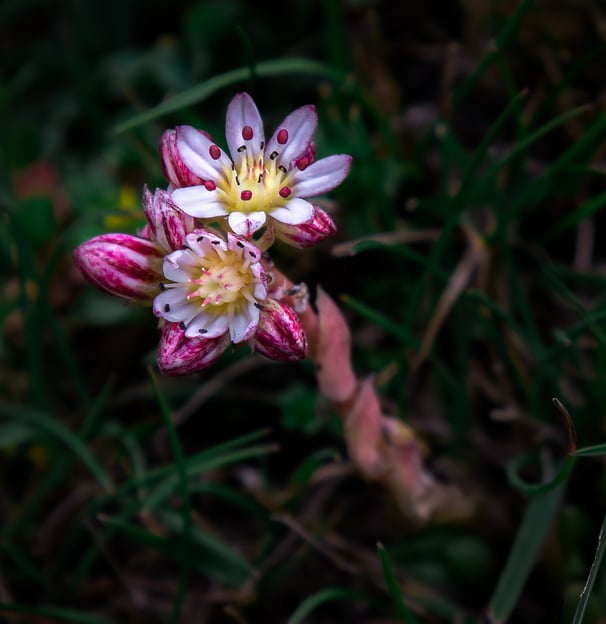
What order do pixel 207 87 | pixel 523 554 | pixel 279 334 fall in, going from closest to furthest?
pixel 279 334 → pixel 523 554 → pixel 207 87

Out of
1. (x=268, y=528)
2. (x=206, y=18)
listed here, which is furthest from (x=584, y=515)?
(x=206, y=18)

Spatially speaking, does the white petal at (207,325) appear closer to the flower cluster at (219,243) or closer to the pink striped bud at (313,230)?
the flower cluster at (219,243)

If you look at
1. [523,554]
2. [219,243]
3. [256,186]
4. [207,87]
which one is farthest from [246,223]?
[523,554]

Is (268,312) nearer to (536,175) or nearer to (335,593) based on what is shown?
(335,593)

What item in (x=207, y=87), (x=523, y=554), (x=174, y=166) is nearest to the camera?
(x=174, y=166)

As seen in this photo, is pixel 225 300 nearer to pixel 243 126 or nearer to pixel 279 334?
pixel 279 334

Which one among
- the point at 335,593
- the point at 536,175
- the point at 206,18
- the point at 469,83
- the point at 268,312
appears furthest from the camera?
the point at 206,18

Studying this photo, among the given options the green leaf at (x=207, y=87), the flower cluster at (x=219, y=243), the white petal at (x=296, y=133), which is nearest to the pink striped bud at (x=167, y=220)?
the flower cluster at (x=219, y=243)
